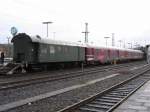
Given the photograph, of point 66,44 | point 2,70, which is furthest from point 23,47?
point 66,44

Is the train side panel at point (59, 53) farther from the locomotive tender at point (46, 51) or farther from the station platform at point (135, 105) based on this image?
the station platform at point (135, 105)

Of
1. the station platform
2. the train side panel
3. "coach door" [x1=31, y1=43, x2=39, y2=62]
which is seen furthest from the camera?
the train side panel

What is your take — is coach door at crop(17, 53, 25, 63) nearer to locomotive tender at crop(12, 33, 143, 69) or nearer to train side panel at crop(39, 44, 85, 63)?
locomotive tender at crop(12, 33, 143, 69)

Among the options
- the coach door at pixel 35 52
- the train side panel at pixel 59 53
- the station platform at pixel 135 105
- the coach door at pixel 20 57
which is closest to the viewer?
the station platform at pixel 135 105

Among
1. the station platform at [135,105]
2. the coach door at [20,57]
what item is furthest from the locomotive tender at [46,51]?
the station platform at [135,105]

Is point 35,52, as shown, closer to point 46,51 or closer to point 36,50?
point 36,50

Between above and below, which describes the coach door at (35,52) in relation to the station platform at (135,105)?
above

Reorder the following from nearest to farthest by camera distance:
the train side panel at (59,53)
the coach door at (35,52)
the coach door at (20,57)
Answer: the coach door at (35,52), the coach door at (20,57), the train side panel at (59,53)

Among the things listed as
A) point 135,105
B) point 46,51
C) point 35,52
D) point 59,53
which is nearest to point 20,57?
point 35,52

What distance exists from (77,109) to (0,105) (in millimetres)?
2624

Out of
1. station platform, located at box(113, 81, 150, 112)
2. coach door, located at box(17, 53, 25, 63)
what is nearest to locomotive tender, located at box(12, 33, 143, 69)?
coach door, located at box(17, 53, 25, 63)

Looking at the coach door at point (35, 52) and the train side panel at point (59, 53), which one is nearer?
the coach door at point (35, 52)

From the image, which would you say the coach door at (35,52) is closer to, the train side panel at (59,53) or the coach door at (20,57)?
the train side panel at (59,53)

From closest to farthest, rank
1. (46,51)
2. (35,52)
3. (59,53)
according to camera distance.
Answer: (35,52)
(46,51)
(59,53)
